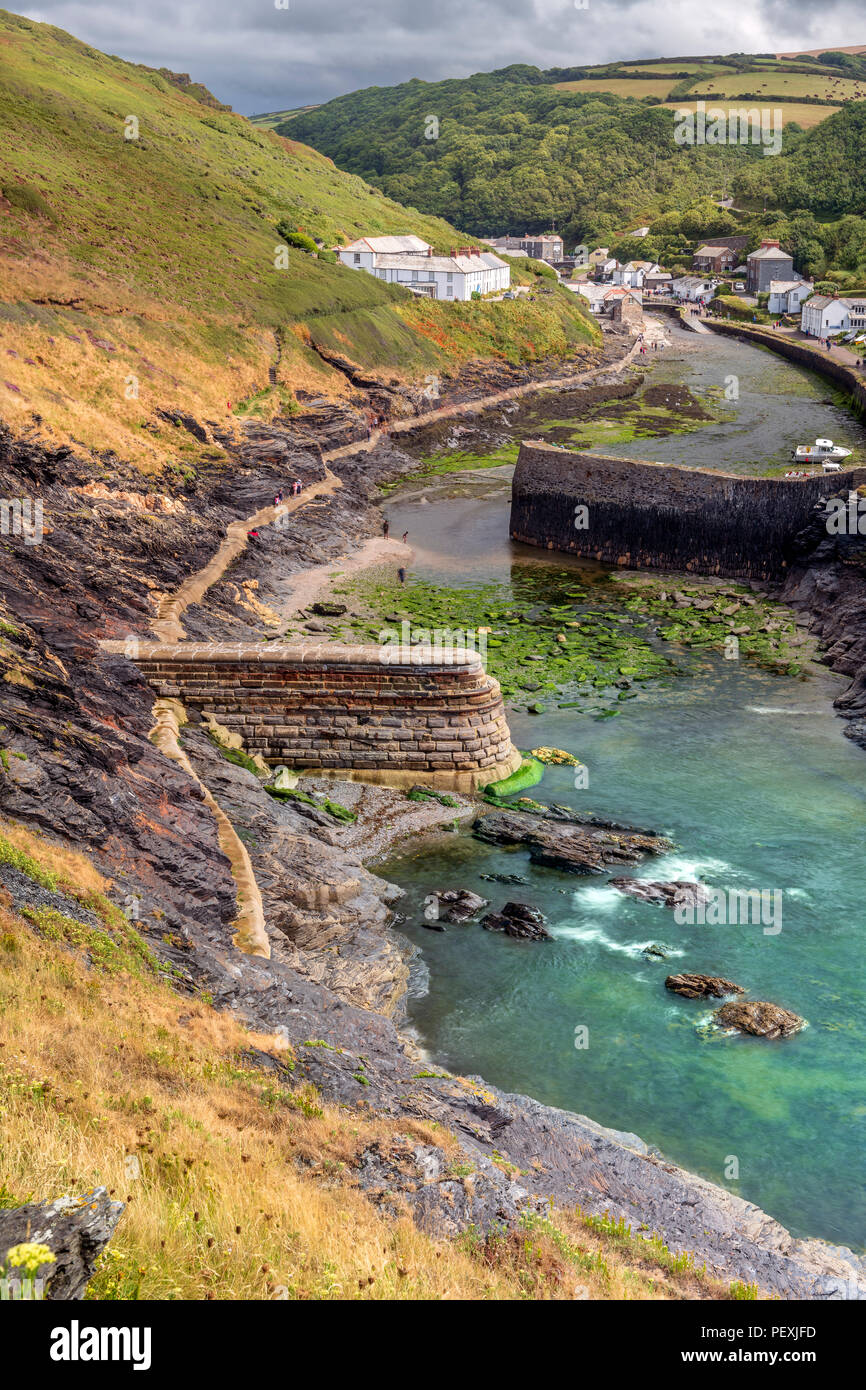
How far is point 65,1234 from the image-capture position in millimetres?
8250

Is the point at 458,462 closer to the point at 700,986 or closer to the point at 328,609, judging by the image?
the point at 328,609

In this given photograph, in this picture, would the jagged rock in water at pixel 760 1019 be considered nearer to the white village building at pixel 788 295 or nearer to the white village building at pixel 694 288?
the white village building at pixel 788 295

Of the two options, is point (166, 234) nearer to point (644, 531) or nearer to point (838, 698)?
point (644, 531)

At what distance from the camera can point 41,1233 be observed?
27.0ft

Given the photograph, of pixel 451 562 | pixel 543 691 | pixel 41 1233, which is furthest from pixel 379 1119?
pixel 451 562

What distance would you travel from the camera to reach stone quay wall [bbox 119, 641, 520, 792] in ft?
105

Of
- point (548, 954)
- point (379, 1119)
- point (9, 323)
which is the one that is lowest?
point (548, 954)

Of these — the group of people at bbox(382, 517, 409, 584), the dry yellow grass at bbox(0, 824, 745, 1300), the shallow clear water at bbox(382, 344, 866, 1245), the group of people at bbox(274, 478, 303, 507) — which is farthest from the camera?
the group of people at bbox(274, 478, 303, 507)

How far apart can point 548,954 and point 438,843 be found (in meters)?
6.02

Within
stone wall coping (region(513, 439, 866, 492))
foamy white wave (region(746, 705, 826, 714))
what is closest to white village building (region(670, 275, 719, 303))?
stone wall coping (region(513, 439, 866, 492))

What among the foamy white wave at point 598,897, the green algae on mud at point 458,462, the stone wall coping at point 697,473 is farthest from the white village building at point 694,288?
the foamy white wave at point 598,897

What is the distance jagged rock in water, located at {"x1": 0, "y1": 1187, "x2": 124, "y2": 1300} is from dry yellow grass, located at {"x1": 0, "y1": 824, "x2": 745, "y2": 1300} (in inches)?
27.8
